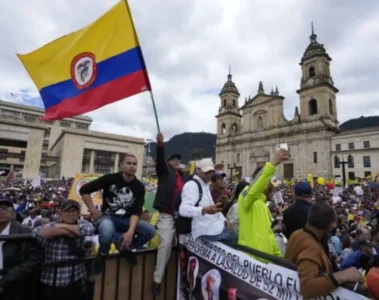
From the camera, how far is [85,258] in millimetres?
2600

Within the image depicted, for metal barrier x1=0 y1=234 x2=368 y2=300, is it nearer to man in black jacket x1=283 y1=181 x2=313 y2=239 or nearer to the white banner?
the white banner

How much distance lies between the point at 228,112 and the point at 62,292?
53697 millimetres

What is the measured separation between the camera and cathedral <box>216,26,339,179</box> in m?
39.4

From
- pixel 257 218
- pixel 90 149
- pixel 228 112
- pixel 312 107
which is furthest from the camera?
pixel 228 112

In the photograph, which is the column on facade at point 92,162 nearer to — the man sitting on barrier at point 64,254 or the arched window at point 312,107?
the arched window at point 312,107

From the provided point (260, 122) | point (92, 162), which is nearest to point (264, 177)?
point (260, 122)

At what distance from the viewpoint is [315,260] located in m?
1.60

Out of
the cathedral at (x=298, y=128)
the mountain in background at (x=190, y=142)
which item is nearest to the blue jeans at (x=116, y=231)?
the cathedral at (x=298, y=128)

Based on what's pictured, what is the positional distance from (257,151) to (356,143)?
15.9 metres

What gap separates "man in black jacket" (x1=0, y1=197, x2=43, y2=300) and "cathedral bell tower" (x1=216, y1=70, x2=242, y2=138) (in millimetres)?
52435

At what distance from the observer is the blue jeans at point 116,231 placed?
2.65 meters

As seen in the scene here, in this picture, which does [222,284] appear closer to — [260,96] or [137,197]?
[137,197]

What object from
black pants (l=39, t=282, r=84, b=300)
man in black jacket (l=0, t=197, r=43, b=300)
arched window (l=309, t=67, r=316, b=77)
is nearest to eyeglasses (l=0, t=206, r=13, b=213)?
man in black jacket (l=0, t=197, r=43, b=300)

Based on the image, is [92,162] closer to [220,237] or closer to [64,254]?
[64,254]
